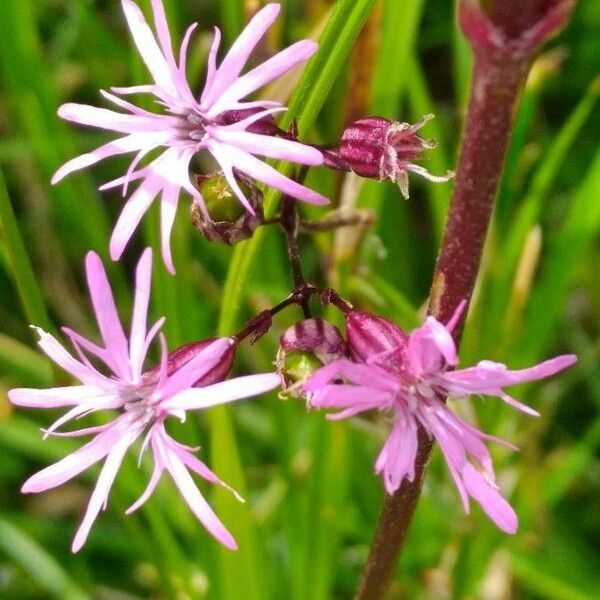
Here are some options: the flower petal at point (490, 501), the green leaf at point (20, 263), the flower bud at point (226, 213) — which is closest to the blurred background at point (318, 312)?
the green leaf at point (20, 263)

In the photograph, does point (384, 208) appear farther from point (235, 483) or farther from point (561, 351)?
point (235, 483)

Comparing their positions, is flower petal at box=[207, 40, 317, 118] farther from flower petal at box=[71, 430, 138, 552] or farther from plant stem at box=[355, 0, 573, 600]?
flower petal at box=[71, 430, 138, 552]

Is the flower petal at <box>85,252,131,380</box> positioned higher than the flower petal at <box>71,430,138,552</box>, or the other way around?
the flower petal at <box>85,252,131,380</box>

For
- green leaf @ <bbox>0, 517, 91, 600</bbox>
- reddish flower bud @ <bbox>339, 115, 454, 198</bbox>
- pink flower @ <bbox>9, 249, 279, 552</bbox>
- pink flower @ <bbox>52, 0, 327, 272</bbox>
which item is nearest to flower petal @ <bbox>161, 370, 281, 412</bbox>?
pink flower @ <bbox>9, 249, 279, 552</bbox>

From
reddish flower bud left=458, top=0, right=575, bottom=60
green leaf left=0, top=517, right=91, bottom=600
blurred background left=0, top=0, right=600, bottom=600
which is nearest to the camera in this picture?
reddish flower bud left=458, top=0, right=575, bottom=60

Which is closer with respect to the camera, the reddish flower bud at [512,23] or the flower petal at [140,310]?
the reddish flower bud at [512,23]

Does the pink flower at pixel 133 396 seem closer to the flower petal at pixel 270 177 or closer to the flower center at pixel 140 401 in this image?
the flower center at pixel 140 401

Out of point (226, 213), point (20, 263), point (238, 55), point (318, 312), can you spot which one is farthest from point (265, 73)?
point (318, 312)
